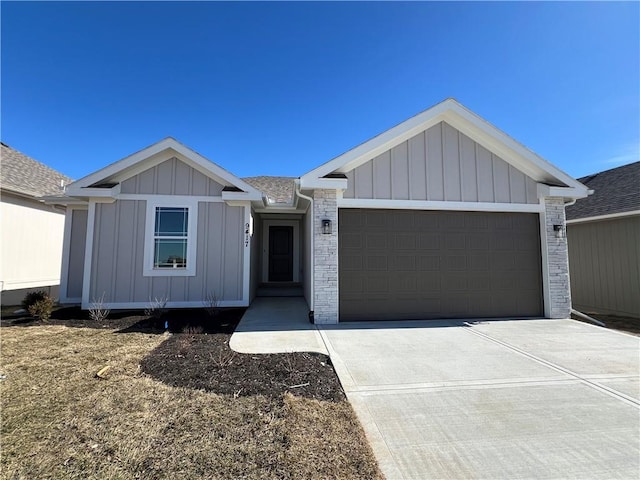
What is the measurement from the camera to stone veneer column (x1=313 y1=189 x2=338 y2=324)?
6910mm

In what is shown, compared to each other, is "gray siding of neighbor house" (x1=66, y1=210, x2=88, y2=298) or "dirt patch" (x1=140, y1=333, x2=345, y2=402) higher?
"gray siding of neighbor house" (x1=66, y1=210, x2=88, y2=298)

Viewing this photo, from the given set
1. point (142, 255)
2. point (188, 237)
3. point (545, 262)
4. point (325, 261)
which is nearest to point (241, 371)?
point (325, 261)

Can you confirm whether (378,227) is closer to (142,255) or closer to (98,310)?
(142,255)

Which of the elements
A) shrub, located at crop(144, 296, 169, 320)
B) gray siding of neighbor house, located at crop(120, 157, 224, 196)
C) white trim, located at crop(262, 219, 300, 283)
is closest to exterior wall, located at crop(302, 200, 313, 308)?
gray siding of neighbor house, located at crop(120, 157, 224, 196)

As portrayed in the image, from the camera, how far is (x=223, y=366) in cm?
408

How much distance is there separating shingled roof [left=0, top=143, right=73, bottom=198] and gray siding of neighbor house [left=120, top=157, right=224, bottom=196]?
5.01m

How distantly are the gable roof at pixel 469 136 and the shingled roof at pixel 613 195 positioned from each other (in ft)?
8.25

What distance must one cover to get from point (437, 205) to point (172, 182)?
6.92 metres

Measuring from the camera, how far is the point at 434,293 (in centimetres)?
736

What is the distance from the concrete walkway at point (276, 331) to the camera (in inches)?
197

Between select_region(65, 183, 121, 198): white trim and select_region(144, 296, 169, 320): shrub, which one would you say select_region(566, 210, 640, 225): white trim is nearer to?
select_region(144, 296, 169, 320): shrub

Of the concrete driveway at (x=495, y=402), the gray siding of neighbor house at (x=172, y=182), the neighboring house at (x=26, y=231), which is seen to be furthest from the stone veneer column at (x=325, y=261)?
the neighboring house at (x=26, y=231)

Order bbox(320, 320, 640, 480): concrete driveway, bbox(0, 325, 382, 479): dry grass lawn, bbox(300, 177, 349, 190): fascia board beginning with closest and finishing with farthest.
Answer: bbox(0, 325, 382, 479): dry grass lawn < bbox(320, 320, 640, 480): concrete driveway < bbox(300, 177, 349, 190): fascia board

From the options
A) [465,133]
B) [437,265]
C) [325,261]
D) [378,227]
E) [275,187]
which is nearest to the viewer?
[325,261]
